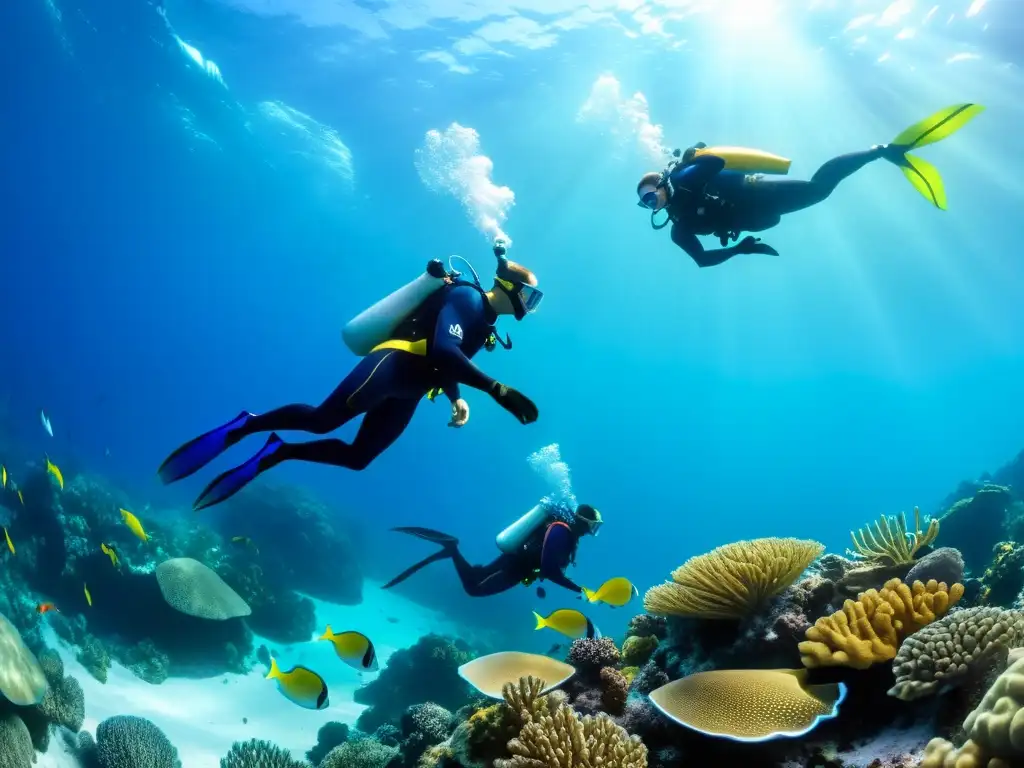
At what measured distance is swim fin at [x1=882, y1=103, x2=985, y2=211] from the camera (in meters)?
5.91

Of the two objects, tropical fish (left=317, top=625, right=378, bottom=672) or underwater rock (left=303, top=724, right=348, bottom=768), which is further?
underwater rock (left=303, top=724, right=348, bottom=768)

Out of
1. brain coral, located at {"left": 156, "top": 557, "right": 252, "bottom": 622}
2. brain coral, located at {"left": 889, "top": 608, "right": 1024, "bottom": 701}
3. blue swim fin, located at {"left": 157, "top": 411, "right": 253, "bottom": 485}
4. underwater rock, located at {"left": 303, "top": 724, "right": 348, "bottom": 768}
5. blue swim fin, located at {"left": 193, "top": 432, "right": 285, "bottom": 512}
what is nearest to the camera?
brain coral, located at {"left": 889, "top": 608, "right": 1024, "bottom": 701}

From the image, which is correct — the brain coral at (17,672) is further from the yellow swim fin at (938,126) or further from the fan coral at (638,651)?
the yellow swim fin at (938,126)

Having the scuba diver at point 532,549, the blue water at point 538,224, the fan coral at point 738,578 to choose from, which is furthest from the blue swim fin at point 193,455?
the blue water at point 538,224

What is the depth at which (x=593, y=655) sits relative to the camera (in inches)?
191

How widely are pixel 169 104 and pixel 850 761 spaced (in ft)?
143

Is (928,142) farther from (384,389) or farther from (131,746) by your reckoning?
(131,746)

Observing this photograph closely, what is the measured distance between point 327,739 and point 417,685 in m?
2.69

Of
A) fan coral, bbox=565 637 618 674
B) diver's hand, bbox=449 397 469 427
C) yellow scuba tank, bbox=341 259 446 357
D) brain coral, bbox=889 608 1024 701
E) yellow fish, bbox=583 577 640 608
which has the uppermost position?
yellow scuba tank, bbox=341 259 446 357

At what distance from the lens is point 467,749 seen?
160 inches

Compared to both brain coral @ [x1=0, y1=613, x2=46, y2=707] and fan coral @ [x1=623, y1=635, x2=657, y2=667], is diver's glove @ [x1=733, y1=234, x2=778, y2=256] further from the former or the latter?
brain coral @ [x1=0, y1=613, x2=46, y2=707]

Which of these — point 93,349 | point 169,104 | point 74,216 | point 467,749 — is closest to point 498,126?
point 169,104

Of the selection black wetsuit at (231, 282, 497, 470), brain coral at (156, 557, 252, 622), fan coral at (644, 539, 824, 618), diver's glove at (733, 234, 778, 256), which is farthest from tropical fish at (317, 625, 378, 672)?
brain coral at (156, 557, 252, 622)

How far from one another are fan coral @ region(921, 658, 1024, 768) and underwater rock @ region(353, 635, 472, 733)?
11.0 m
